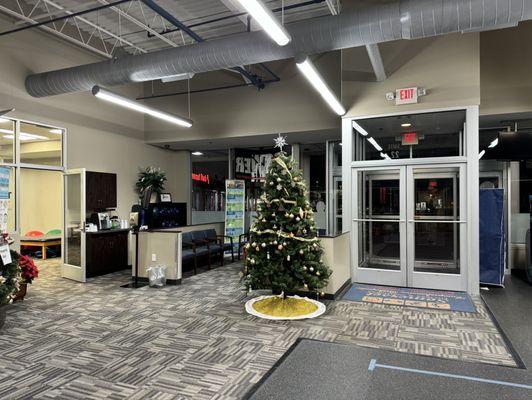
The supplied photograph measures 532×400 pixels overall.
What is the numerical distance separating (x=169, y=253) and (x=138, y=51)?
187 inches

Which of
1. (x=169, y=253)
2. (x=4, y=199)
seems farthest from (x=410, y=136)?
(x=4, y=199)

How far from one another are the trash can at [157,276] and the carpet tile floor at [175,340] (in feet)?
1.57

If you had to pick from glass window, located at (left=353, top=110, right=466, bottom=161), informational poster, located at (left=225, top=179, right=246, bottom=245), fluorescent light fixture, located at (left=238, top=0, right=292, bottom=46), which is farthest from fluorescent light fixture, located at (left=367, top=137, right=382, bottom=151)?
informational poster, located at (left=225, top=179, right=246, bottom=245)

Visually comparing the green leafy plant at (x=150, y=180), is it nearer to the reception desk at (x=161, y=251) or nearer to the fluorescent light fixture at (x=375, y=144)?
the reception desk at (x=161, y=251)

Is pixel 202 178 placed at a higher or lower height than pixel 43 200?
higher

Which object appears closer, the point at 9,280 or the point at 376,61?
the point at 9,280

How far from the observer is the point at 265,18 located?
3395mm

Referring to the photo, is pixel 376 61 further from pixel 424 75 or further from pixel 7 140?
pixel 7 140

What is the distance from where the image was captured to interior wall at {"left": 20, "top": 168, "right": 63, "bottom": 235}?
10844 millimetres

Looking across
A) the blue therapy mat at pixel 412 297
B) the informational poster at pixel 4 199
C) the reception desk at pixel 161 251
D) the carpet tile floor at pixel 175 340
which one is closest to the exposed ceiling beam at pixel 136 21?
the informational poster at pixel 4 199

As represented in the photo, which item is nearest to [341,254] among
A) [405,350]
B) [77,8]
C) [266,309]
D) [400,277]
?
[400,277]

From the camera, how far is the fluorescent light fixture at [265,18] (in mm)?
3154

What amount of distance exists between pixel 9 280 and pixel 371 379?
4066mm

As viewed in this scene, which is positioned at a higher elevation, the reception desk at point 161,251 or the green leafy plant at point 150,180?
the green leafy plant at point 150,180
